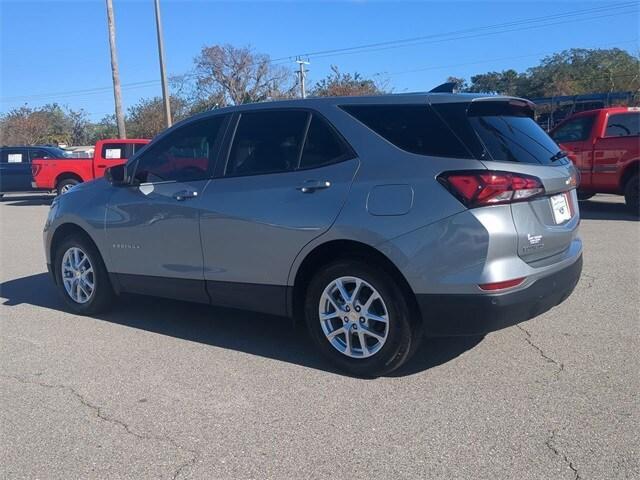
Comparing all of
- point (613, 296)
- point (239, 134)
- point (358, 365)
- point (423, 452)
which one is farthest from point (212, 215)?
point (613, 296)

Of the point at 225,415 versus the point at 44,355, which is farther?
the point at 44,355

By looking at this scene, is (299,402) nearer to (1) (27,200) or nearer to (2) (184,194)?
(2) (184,194)

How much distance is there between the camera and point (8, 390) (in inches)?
170

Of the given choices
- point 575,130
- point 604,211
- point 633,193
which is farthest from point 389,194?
point 604,211

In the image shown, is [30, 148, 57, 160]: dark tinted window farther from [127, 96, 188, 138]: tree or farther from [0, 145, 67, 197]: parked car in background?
[127, 96, 188, 138]: tree

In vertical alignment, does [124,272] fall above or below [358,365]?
above

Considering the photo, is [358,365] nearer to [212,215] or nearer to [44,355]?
[212,215]

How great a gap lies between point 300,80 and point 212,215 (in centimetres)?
4516

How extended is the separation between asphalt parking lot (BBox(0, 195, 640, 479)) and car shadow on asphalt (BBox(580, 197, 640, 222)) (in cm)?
546

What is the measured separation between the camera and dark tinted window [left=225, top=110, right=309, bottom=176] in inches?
181

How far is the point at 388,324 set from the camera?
4090 millimetres

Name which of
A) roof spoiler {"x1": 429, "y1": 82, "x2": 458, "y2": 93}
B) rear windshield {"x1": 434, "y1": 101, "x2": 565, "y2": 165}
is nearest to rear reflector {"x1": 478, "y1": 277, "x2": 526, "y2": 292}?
rear windshield {"x1": 434, "y1": 101, "x2": 565, "y2": 165}

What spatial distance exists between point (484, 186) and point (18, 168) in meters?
19.8

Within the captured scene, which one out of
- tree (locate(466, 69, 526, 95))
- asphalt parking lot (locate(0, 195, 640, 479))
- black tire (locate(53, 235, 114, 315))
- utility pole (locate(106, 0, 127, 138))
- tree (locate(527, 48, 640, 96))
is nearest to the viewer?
asphalt parking lot (locate(0, 195, 640, 479))
